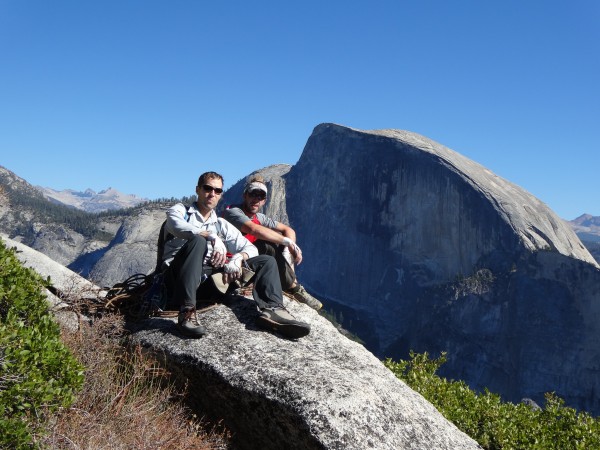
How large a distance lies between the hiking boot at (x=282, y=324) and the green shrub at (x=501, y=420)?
139 inches

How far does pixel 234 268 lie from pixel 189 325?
89cm

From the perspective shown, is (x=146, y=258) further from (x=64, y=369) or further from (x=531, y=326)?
(x=64, y=369)

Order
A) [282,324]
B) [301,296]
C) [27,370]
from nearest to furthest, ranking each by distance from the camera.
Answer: [27,370] → [282,324] → [301,296]

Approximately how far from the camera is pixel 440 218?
193 meters

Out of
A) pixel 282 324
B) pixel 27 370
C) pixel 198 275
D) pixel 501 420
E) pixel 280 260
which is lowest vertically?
pixel 501 420

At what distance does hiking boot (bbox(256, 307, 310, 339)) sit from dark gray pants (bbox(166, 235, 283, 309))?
0.16 m

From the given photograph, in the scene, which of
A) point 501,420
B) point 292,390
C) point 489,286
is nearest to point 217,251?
point 292,390

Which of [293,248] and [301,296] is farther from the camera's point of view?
[301,296]

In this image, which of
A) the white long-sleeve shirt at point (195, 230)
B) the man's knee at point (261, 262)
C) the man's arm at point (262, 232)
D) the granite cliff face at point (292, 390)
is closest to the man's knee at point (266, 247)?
the man's arm at point (262, 232)

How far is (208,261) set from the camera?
261 inches

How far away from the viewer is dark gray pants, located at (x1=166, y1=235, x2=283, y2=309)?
244 inches

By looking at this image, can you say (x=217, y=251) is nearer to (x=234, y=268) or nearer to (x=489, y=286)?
(x=234, y=268)

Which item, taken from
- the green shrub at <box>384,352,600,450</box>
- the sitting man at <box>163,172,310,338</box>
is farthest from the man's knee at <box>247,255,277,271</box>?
the green shrub at <box>384,352,600,450</box>

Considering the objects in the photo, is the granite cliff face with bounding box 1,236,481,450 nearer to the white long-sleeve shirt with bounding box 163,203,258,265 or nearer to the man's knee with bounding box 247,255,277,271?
the man's knee with bounding box 247,255,277,271
